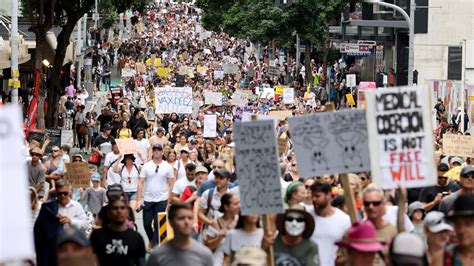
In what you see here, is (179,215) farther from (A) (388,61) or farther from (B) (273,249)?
(A) (388,61)

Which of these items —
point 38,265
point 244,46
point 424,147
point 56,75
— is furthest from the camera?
point 244,46

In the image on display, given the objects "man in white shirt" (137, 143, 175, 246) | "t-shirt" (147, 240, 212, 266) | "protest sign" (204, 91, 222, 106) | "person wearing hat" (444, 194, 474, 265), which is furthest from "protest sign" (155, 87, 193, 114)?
"person wearing hat" (444, 194, 474, 265)

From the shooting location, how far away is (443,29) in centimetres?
5172

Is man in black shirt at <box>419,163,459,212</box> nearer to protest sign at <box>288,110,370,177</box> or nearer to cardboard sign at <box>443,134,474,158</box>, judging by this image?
protest sign at <box>288,110,370,177</box>

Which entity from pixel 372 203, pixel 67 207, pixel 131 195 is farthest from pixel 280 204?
pixel 131 195

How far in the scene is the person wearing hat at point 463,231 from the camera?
8242 mm

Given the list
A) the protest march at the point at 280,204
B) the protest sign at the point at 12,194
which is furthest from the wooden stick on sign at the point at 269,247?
the protest sign at the point at 12,194

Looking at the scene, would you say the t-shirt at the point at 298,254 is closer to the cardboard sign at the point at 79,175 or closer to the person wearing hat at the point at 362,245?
the person wearing hat at the point at 362,245

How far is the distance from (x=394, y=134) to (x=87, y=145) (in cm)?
2560

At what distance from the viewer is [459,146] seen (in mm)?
19984

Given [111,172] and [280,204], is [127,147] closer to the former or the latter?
[111,172]

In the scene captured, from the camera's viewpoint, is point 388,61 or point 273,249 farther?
point 388,61

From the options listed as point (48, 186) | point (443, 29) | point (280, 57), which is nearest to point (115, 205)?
point (48, 186)

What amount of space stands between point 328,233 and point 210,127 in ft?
60.3
